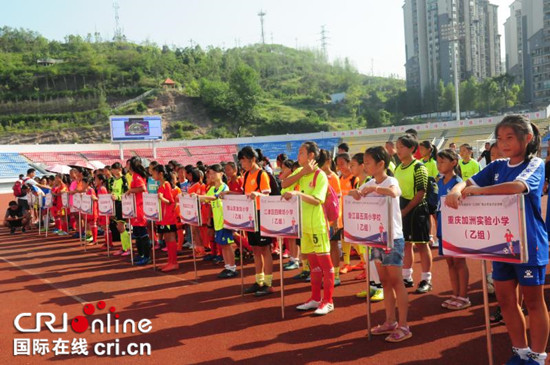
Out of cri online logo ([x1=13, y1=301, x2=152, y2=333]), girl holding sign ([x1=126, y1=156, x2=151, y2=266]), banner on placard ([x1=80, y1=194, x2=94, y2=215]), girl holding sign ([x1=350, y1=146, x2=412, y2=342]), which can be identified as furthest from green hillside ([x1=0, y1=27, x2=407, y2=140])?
girl holding sign ([x1=350, y1=146, x2=412, y2=342])

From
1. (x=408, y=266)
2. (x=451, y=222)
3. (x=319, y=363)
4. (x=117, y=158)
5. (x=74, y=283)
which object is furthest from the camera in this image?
(x=117, y=158)

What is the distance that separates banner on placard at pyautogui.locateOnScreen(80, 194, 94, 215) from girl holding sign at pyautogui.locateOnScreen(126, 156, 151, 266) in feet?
8.75

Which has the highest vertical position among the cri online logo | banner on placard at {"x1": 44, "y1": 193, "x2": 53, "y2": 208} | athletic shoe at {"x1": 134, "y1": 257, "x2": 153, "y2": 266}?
banner on placard at {"x1": 44, "y1": 193, "x2": 53, "y2": 208}

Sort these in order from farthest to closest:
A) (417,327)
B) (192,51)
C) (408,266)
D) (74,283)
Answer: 1. (192,51)
2. (74,283)
3. (408,266)
4. (417,327)

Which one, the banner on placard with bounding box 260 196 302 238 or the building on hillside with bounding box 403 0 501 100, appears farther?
the building on hillside with bounding box 403 0 501 100

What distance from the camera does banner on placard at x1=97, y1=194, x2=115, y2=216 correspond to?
1027cm

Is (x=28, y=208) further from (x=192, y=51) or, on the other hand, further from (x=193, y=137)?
(x=192, y=51)

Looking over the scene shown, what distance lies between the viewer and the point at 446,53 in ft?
265

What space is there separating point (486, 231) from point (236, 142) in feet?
153

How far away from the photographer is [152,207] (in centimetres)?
858

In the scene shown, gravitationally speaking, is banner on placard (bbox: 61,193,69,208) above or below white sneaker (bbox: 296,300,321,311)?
above

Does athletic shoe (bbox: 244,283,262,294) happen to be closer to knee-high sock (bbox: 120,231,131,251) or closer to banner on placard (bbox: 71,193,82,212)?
knee-high sock (bbox: 120,231,131,251)

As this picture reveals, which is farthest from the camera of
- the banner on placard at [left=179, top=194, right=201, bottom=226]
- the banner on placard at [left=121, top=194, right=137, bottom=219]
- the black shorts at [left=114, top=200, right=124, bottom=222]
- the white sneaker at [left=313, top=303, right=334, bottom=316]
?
the black shorts at [left=114, top=200, right=124, bottom=222]

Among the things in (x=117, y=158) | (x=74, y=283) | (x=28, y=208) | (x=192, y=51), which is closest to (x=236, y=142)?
(x=117, y=158)
